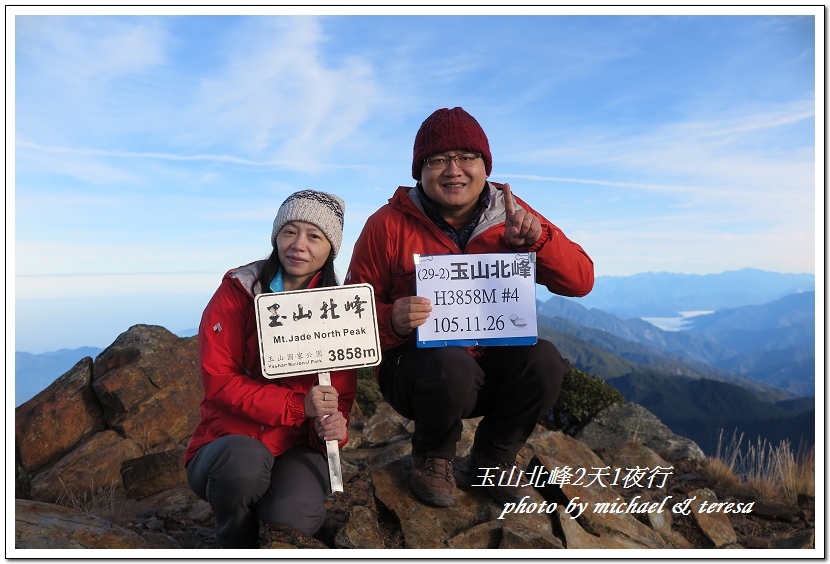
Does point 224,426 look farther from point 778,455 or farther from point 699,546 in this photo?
point 778,455

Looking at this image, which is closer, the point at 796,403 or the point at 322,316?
the point at 322,316

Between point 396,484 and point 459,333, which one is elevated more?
point 459,333

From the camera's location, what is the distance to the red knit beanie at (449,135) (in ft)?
13.5

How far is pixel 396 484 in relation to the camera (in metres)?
4.61

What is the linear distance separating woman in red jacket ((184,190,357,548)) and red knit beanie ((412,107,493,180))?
668 millimetres

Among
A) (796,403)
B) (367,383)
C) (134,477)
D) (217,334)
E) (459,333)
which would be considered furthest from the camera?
(796,403)

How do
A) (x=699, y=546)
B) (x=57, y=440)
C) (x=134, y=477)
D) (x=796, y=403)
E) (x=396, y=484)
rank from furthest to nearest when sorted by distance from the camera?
(x=796, y=403), (x=57, y=440), (x=134, y=477), (x=699, y=546), (x=396, y=484)

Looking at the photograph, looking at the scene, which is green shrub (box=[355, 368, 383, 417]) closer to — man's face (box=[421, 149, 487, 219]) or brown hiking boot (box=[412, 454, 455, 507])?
brown hiking boot (box=[412, 454, 455, 507])

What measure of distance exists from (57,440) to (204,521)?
3324 mm

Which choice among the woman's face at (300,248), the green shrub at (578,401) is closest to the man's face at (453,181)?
the woman's face at (300,248)

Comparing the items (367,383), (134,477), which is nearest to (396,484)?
(134,477)

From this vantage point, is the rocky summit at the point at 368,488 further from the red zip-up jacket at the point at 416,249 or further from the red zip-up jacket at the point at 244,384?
the red zip-up jacket at the point at 416,249

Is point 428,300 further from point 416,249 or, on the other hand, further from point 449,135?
point 449,135

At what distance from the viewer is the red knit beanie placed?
4129mm
